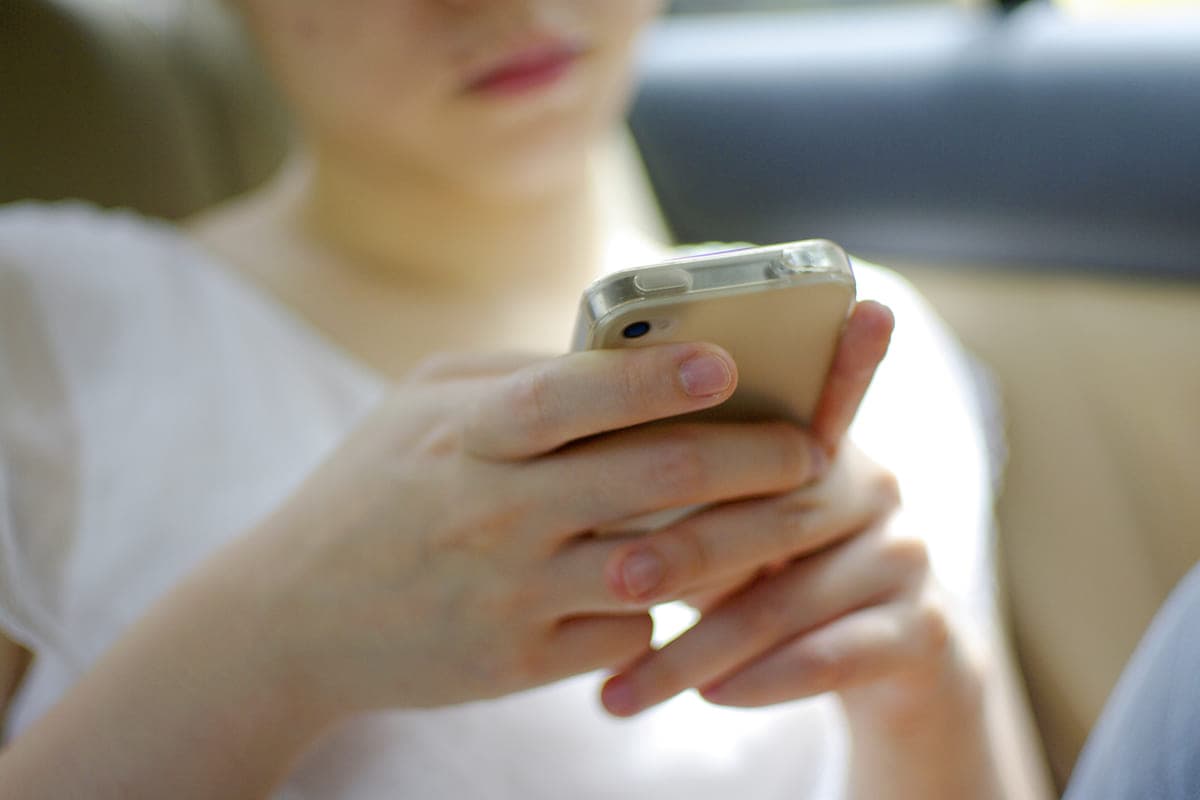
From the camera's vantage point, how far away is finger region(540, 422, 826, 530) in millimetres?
385

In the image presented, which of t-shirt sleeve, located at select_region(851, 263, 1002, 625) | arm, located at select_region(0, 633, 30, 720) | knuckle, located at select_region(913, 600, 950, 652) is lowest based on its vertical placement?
t-shirt sleeve, located at select_region(851, 263, 1002, 625)

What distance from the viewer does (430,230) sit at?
0.81m

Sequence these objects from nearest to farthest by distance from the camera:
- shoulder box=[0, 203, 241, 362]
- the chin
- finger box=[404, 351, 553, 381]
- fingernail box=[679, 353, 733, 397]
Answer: fingernail box=[679, 353, 733, 397] < finger box=[404, 351, 553, 381] < shoulder box=[0, 203, 241, 362] < the chin

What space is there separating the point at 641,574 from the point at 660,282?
11 centimetres

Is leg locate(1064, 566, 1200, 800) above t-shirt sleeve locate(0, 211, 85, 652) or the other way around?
the other way around

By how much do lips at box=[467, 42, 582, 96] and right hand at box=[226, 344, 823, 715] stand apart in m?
0.28

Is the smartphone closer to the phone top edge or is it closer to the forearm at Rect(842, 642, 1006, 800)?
the phone top edge

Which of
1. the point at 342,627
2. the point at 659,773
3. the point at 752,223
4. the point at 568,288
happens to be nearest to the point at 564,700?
the point at 659,773

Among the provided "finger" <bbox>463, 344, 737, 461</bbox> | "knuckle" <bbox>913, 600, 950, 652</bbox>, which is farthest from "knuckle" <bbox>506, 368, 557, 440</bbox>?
"knuckle" <bbox>913, 600, 950, 652</bbox>

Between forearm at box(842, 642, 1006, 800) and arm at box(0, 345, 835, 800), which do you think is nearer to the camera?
arm at box(0, 345, 835, 800)

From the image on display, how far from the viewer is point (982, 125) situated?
98 cm

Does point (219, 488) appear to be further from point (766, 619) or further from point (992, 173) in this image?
point (992, 173)

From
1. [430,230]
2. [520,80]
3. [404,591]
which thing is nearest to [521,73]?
[520,80]

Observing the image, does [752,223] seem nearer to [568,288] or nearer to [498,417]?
[568,288]
